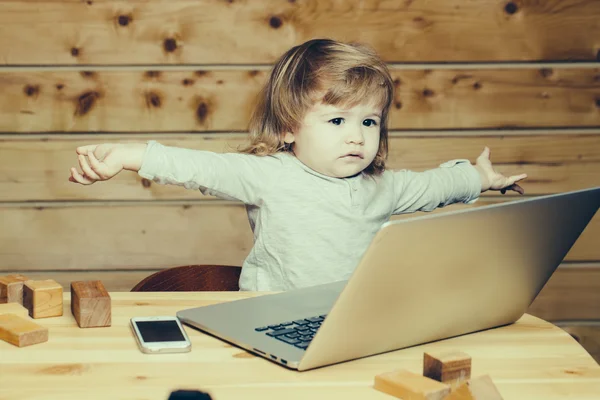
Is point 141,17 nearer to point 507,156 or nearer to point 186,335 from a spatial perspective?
point 507,156

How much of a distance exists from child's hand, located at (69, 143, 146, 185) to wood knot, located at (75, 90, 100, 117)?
107cm

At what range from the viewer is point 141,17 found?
7.16 feet

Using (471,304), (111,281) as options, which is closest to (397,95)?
(111,281)

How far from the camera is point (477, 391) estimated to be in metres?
0.72

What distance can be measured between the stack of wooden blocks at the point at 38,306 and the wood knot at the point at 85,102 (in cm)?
119

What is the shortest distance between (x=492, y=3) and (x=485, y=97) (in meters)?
0.26

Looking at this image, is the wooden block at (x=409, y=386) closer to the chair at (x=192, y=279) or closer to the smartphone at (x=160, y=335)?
the smartphone at (x=160, y=335)

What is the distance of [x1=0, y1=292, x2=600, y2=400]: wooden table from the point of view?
754 millimetres

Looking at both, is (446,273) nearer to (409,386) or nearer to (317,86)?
(409,386)

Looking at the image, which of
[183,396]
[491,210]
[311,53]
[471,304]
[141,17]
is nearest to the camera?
[183,396]

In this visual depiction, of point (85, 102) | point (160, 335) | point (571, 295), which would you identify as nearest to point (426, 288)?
point (160, 335)

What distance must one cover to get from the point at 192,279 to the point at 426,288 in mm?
801

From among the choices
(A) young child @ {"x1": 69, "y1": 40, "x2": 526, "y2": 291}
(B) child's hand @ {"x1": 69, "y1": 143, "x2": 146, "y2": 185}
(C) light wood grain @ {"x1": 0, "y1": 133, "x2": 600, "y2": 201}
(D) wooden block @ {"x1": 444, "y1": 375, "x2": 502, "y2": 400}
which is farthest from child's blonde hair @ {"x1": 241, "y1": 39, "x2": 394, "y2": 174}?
(D) wooden block @ {"x1": 444, "y1": 375, "x2": 502, "y2": 400}

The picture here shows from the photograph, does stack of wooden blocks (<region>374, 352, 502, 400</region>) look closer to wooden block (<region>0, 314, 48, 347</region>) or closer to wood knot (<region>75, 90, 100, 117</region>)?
wooden block (<region>0, 314, 48, 347</region>)
